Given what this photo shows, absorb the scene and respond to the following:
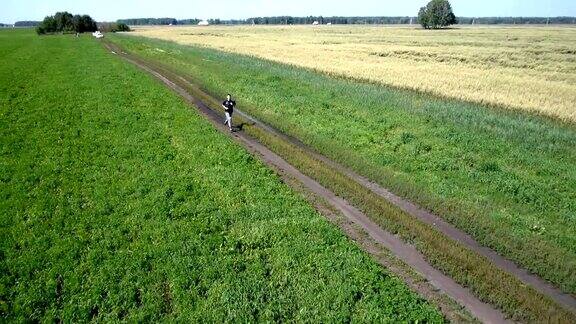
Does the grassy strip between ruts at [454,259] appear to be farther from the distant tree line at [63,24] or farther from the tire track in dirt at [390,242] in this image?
the distant tree line at [63,24]

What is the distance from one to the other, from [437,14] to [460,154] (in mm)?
180336

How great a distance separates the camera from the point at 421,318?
10.1 meters

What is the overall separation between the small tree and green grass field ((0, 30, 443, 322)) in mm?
181779

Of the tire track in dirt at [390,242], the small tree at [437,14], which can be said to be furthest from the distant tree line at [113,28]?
the tire track in dirt at [390,242]

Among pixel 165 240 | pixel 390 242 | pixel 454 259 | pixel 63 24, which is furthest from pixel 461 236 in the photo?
pixel 63 24

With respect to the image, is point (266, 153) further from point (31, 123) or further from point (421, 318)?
point (31, 123)

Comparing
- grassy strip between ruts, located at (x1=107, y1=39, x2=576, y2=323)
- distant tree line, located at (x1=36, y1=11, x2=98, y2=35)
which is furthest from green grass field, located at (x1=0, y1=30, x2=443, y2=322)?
distant tree line, located at (x1=36, y1=11, x2=98, y2=35)

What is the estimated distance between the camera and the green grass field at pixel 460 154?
47.3ft

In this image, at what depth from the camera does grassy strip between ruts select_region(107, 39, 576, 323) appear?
417 inches

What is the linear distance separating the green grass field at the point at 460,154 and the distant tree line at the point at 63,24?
14209 cm

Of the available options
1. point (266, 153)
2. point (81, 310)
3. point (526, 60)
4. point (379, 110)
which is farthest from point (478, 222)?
point (526, 60)

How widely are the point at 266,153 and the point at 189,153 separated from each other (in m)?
3.90

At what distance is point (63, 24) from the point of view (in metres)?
153

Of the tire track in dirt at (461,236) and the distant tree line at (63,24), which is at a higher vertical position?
the distant tree line at (63,24)
